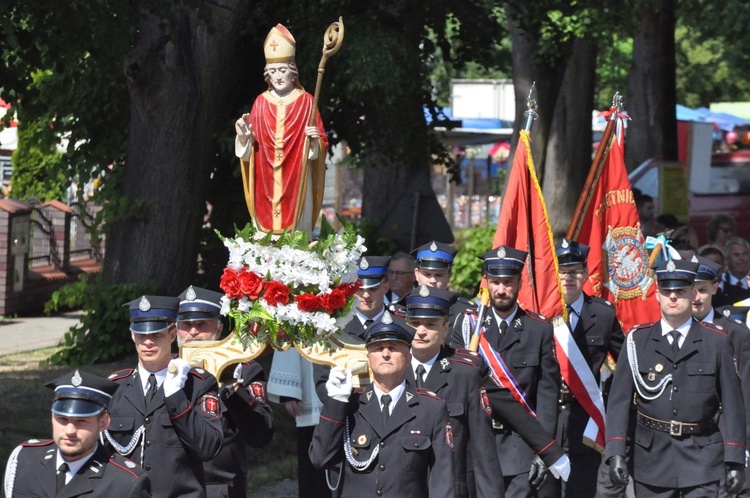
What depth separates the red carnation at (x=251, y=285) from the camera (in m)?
8.06

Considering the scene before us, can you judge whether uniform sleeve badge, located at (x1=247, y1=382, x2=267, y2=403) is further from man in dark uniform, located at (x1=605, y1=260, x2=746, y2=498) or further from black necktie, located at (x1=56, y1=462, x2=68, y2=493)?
black necktie, located at (x1=56, y1=462, x2=68, y2=493)

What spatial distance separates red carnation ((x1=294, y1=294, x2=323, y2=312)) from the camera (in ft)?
26.6

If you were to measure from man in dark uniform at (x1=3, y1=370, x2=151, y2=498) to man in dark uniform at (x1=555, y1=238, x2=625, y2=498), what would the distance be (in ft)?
15.6

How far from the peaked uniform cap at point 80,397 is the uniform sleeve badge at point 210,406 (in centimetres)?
110

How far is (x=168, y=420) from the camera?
22.0 feet

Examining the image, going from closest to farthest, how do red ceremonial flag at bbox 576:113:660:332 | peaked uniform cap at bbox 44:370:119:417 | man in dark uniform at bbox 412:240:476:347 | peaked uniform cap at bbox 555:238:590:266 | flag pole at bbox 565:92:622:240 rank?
peaked uniform cap at bbox 44:370:119:417, man in dark uniform at bbox 412:240:476:347, peaked uniform cap at bbox 555:238:590:266, flag pole at bbox 565:92:622:240, red ceremonial flag at bbox 576:113:660:332

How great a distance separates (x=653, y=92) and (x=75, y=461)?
20.6 m

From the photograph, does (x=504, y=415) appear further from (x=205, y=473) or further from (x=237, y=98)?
(x=237, y=98)

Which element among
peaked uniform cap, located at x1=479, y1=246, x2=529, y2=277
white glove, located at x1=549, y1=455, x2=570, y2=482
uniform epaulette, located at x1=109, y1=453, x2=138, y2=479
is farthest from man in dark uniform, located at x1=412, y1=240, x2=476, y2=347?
uniform epaulette, located at x1=109, y1=453, x2=138, y2=479

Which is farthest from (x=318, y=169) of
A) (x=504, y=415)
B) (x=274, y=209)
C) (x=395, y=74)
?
(x=395, y=74)

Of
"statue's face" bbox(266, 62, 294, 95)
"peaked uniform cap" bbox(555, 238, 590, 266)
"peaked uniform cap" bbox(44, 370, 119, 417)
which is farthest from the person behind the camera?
"peaked uniform cap" bbox(555, 238, 590, 266)

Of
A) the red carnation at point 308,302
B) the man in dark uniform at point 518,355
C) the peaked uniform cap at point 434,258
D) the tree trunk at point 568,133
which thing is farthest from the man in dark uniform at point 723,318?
the tree trunk at point 568,133

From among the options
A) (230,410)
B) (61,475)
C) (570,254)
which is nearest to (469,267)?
(570,254)

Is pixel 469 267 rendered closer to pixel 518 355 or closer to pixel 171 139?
pixel 171 139
